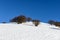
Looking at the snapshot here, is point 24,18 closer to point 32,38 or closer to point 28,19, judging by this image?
point 28,19

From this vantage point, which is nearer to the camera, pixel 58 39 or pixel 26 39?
pixel 26 39

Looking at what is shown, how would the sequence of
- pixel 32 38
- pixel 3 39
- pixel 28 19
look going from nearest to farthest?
pixel 3 39 → pixel 32 38 → pixel 28 19

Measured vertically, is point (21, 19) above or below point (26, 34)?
above

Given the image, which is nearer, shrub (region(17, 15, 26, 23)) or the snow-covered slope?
the snow-covered slope

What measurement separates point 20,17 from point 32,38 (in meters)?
20.7

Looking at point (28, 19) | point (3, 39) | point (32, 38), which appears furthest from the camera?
point (28, 19)

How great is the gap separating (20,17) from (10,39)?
21.5 metres

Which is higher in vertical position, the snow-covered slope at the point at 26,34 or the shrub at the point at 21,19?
the shrub at the point at 21,19

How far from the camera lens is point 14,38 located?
13320 millimetres

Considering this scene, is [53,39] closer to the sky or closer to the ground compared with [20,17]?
closer to the ground

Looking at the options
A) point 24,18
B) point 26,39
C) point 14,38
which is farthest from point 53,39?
point 24,18

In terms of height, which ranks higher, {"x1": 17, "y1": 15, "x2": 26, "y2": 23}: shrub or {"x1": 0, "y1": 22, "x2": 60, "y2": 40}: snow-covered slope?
{"x1": 17, "y1": 15, "x2": 26, "y2": 23}: shrub

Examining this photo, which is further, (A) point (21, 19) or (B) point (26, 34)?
(A) point (21, 19)

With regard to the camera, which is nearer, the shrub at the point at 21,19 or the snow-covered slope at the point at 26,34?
the snow-covered slope at the point at 26,34
